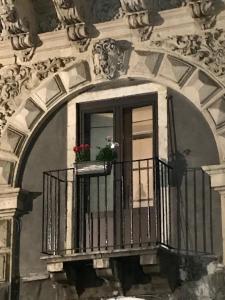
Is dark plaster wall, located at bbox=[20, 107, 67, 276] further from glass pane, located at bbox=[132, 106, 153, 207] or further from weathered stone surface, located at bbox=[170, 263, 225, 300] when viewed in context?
weathered stone surface, located at bbox=[170, 263, 225, 300]

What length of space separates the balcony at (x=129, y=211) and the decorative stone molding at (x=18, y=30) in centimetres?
169

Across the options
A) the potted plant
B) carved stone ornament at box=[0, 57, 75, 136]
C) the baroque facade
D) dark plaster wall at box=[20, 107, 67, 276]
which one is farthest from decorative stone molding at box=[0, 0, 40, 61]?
the potted plant

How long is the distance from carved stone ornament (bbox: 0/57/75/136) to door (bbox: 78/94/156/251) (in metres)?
0.65

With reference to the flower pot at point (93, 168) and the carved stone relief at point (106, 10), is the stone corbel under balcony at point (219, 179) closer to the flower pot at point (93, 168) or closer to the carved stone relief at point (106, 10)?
the flower pot at point (93, 168)

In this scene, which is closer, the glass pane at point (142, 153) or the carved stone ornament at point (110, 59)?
the glass pane at point (142, 153)

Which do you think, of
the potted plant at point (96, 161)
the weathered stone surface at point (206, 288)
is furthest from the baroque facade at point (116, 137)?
the potted plant at point (96, 161)

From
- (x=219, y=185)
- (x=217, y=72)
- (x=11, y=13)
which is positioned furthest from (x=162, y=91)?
(x=11, y=13)

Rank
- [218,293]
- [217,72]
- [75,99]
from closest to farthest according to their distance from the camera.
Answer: [218,293] → [217,72] → [75,99]

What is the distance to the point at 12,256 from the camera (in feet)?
35.7

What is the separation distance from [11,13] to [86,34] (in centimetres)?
95

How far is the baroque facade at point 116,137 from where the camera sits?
10.1 meters

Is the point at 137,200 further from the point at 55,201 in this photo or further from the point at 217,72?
the point at 217,72

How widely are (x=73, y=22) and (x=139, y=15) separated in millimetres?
859

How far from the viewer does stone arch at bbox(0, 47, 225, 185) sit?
1055 centimetres
